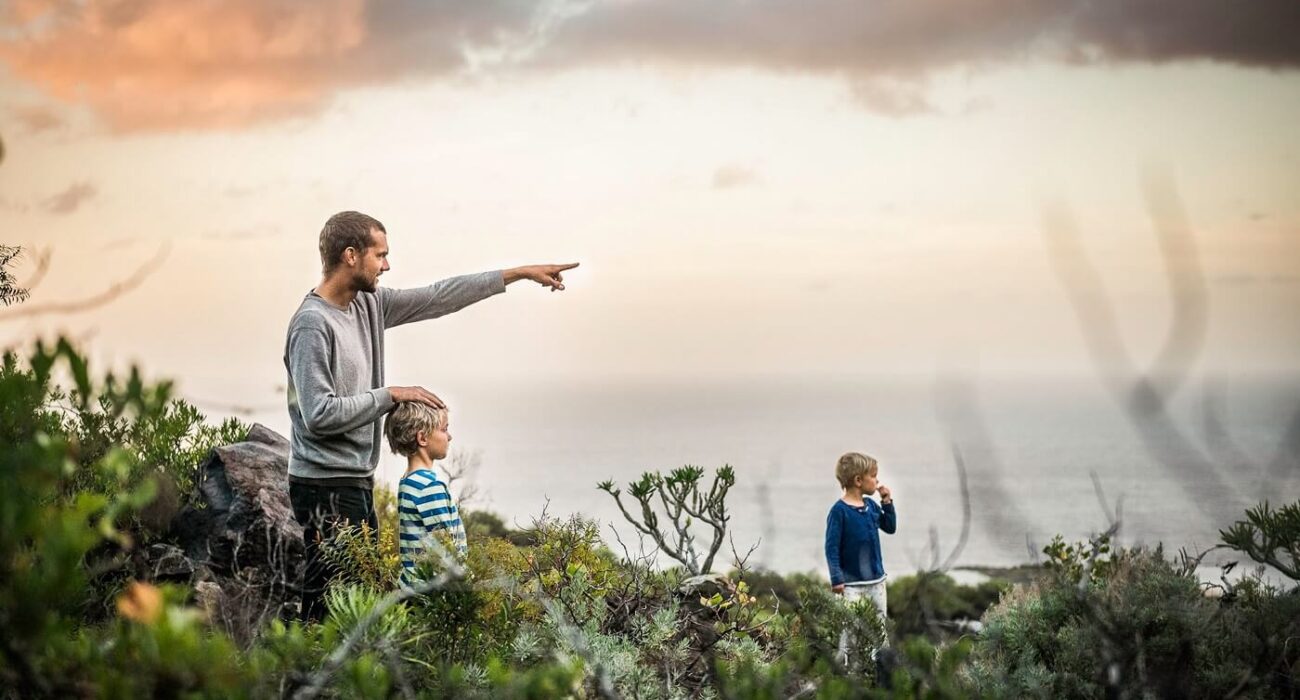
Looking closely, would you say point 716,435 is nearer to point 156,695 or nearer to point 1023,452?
point 1023,452

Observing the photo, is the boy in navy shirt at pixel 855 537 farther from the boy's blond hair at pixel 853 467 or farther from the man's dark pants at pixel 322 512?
the man's dark pants at pixel 322 512

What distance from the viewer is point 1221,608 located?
5.70 meters

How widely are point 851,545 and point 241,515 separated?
153 inches

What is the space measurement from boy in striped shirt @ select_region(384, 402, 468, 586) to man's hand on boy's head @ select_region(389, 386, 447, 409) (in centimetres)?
4

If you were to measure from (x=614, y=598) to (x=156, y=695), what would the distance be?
11.8 ft

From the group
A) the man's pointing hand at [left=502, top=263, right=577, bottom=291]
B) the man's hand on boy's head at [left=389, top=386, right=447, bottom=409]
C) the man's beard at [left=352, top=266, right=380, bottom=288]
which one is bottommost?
the man's hand on boy's head at [left=389, top=386, right=447, bottom=409]

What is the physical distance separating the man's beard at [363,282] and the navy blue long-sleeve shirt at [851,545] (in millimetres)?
3428

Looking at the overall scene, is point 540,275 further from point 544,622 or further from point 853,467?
point 853,467

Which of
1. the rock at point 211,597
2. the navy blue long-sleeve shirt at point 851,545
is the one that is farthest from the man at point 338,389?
the navy blue long-sleeve shirt at point 851,545

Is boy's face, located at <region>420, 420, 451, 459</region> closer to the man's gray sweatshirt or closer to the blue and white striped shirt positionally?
the blue and white striped shirt

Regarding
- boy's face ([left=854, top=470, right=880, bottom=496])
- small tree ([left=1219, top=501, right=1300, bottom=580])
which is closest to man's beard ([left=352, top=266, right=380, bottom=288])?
boy's face ([left=854, top=470, right=880, bottom=496])

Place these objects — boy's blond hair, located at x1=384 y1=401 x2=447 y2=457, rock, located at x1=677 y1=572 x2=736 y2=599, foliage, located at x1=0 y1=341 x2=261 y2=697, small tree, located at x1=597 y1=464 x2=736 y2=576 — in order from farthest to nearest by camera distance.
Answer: small tree, located at x1=597 y1=464 x2=736 y2=576
rock, located at x1=677 y1=572 x2=736 y2=599
boy's blond hair, located at x1=384 y1=401 x2=447 y2=457
foliage, located at x1=0 y1=341 x2=261 y2=697

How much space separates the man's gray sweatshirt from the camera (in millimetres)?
4832

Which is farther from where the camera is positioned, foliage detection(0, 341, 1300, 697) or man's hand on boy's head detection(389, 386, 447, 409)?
man's hand on boy's head detection(389, 386, 447, 409)
